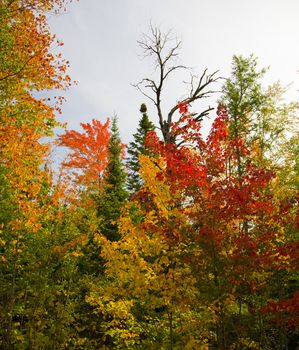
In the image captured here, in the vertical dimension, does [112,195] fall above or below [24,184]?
above

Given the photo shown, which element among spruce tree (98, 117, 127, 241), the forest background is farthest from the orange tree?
spruce tree (98, 117, 127, 241)

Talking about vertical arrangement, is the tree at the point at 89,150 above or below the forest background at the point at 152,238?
above

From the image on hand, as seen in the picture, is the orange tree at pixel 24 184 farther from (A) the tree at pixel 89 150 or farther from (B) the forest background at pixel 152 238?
(A) the tree at pixel 89 150

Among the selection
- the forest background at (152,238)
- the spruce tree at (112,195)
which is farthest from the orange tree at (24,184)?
the spruce tree at (112,195)

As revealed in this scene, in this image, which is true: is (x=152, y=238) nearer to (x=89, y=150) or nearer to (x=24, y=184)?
(x=24, y=184)

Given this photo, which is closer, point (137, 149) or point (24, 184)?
point (24, 184)

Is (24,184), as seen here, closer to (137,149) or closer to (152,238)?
(152,238)

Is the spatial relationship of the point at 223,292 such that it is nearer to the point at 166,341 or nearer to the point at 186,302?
the point at 186,302

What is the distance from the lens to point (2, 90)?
8617 millimetres

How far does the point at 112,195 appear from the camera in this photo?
58.7ft

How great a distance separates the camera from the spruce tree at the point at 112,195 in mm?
17297

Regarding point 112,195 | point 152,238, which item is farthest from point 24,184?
point 112,195

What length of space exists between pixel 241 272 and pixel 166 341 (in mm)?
2909

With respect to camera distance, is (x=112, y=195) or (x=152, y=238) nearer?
(x=152, y=238)
